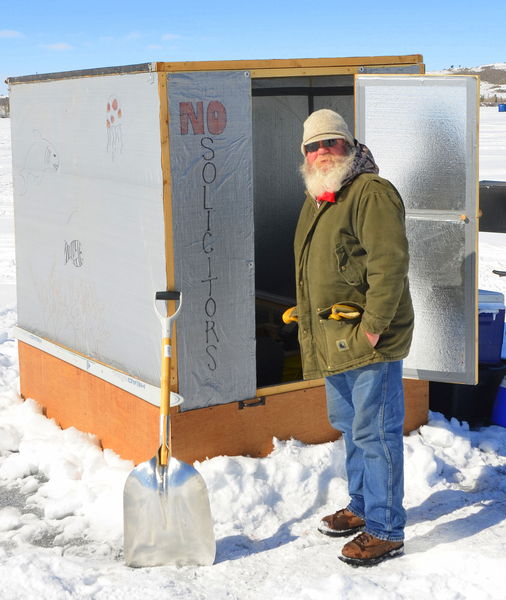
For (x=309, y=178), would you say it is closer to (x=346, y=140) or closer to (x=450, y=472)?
(x=346, y=140)

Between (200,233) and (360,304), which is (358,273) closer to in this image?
(360,304)

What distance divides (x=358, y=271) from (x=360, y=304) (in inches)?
5.2

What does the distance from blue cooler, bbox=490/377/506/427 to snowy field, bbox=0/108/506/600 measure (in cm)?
13

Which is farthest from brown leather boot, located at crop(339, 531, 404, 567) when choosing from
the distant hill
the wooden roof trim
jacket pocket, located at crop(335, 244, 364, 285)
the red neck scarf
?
the distant hill

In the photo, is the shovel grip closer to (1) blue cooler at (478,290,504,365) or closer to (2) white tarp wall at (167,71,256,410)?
(2) white tarp wall at (167,71,256,410)

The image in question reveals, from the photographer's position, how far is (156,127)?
4184 millimetres

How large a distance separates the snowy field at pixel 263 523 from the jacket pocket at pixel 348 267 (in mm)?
1149

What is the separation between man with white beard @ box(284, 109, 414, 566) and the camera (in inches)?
138

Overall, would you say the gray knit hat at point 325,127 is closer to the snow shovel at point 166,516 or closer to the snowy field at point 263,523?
the snow shovel at point 166,516

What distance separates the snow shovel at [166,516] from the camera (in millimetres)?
3838

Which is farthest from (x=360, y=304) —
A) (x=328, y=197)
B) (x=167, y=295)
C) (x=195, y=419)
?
(x=195, y=419)

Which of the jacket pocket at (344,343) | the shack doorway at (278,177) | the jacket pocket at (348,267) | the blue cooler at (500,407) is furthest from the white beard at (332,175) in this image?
the shack doorway at (278,177)

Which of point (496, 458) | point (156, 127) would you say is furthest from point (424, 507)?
point (156, 127)

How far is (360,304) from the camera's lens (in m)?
3.66
